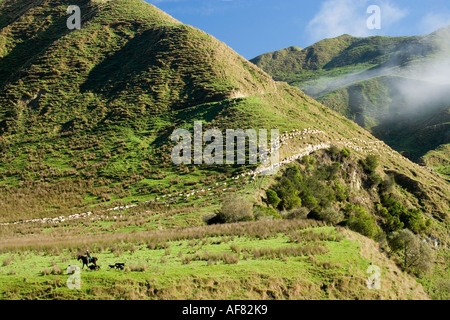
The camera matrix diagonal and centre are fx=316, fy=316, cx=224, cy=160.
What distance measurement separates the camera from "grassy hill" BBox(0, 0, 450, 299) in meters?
13.0

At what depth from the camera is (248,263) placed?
13.7 metres

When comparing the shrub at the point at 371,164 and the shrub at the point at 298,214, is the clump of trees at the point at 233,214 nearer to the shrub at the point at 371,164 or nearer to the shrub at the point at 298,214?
the shrub at the point at 298,214

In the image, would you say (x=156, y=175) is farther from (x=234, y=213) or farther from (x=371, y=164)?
(x=371, y=164)

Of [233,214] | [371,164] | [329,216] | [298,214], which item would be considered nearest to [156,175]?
[233,214]

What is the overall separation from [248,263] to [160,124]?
156 feet

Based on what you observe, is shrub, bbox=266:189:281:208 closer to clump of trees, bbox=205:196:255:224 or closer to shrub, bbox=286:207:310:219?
Result: shrub, bbox=286:207:310:219

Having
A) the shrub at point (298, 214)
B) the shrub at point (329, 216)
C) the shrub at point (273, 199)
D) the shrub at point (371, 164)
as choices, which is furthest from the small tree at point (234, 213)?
the shrub at point (371, 164)

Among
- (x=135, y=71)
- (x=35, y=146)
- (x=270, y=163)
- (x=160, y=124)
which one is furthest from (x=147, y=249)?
(x=135, y=71)

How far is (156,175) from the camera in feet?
144

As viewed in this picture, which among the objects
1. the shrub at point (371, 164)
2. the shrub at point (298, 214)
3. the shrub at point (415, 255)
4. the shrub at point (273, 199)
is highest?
the shrub at point (371, 164)

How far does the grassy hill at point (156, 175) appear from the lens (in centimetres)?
1296

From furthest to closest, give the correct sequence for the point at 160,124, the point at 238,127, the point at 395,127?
the point at 395,127 → the point at 160,124 → the point at 238,127
